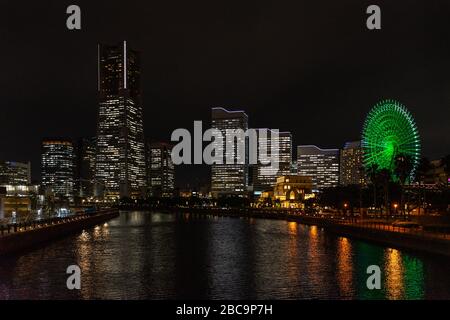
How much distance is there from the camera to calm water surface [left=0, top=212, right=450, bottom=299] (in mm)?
31484

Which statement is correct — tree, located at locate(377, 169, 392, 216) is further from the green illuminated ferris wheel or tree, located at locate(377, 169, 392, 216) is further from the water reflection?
the water reflection

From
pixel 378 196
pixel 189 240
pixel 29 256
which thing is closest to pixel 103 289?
pixel 29 256

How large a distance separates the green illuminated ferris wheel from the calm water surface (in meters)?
31.7

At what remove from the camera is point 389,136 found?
88.5 m

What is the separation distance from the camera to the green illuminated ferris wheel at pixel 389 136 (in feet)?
282

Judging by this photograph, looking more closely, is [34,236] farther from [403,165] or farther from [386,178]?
[386,178]

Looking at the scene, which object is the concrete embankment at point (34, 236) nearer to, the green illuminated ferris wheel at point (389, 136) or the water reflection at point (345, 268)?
the water reflection at point (345, 268)

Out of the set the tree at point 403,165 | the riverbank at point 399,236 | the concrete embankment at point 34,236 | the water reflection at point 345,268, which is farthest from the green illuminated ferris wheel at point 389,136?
the concrete embankment at point 34,236

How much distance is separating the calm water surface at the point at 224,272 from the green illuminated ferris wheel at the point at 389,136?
3172cm

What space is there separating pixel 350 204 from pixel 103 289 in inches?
3888

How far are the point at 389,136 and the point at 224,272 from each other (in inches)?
2202
